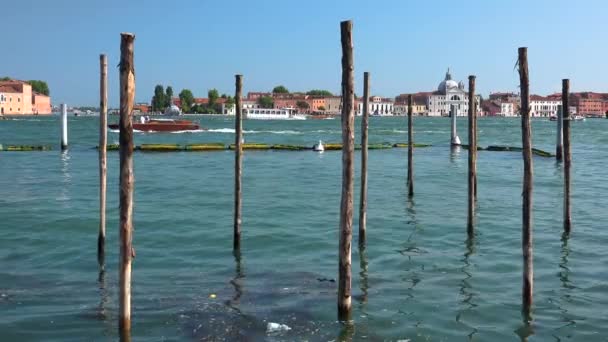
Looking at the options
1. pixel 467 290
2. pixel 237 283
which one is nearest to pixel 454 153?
pixel 467 290

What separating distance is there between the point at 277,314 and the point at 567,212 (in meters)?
8.74

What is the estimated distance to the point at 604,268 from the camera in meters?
12.3

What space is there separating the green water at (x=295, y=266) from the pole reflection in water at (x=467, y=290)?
2 cm

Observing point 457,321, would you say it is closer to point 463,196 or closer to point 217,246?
point 217,246

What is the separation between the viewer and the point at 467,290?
10.8 meters

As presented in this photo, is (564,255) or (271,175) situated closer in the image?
(564,255)

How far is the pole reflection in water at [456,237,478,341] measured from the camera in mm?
9570

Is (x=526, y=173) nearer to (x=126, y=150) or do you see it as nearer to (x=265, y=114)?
(x=126, y=150)

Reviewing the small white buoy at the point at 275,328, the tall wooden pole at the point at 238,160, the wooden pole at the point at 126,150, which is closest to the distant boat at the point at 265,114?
the tall wooden pole at the point at 238,160

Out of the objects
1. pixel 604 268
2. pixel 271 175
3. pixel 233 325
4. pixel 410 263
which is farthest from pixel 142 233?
pixel 271 175

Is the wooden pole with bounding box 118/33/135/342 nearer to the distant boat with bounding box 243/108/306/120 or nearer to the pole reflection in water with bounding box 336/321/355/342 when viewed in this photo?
the pole reflection in water with bounding box 336/321/355/342

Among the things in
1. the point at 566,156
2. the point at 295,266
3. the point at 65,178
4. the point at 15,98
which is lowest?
the point at 295,266

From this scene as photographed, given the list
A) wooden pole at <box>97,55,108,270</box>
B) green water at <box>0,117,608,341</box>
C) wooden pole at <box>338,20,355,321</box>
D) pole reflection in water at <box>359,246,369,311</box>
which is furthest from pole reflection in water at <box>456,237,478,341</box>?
wooden pole at <box>97,55,108,270</box>

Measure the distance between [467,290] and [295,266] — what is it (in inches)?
126
